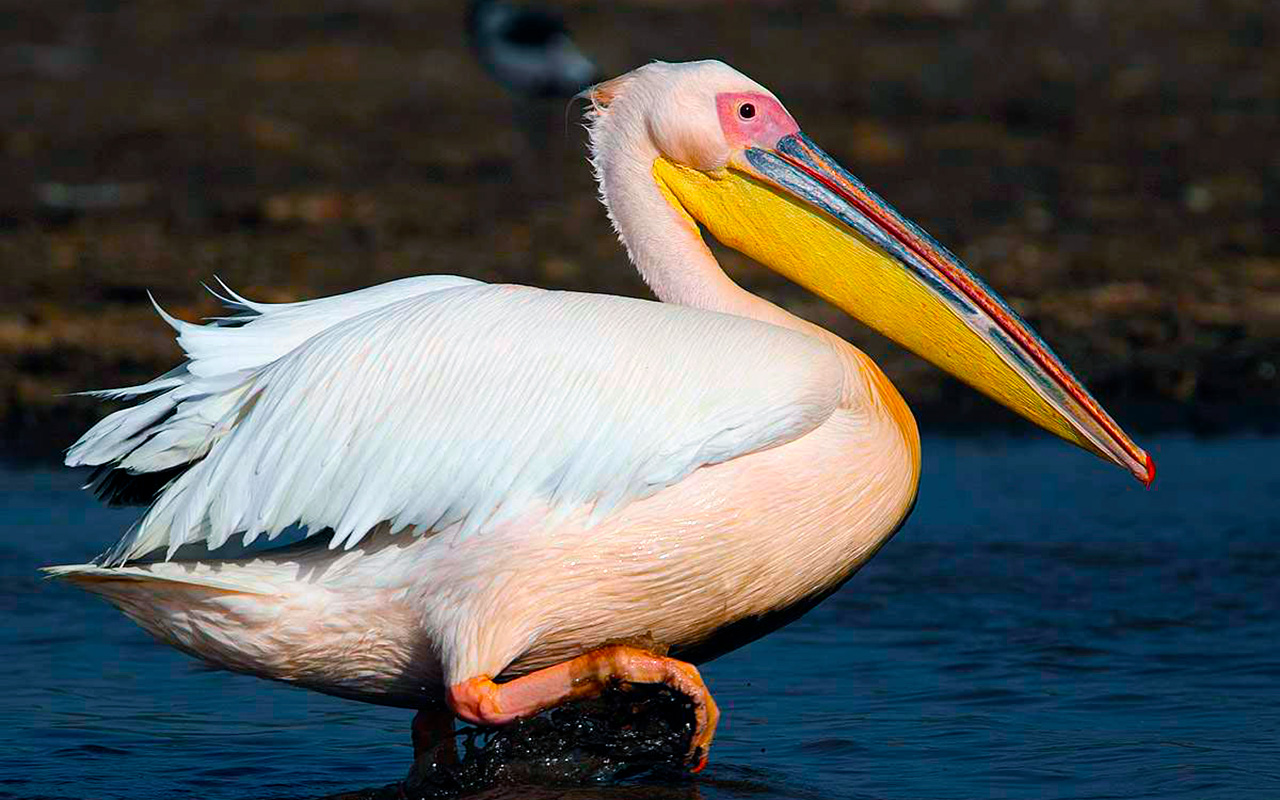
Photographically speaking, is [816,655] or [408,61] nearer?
[816,655]

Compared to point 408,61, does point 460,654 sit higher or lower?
lower

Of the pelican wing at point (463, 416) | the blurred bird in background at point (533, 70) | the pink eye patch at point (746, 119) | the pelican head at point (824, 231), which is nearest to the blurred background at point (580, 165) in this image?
the blurred bird in background at point (533, 70)

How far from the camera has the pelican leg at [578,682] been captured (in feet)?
11.8

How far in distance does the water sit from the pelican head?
2.52ft

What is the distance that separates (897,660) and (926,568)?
2.73ft

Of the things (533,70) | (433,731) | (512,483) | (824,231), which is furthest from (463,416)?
(533,70)

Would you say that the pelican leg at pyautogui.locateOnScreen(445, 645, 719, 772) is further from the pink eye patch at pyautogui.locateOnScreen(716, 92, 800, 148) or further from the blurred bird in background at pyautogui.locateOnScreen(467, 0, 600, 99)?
the blurred bird in background at pyautogui.locateOnScreen(467, 0, 600, 99)

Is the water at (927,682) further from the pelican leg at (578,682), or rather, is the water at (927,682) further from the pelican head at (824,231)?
the pelican head at (824,231)

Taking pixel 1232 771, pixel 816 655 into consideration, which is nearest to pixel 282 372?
pixel 816 655

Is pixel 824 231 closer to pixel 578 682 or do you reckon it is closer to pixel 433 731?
pixel 578 682

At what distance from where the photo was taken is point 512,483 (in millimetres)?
3602

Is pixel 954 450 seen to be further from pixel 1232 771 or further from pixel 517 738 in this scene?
pixel 517 738

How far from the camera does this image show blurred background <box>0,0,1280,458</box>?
779cm

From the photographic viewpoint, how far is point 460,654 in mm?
3590
